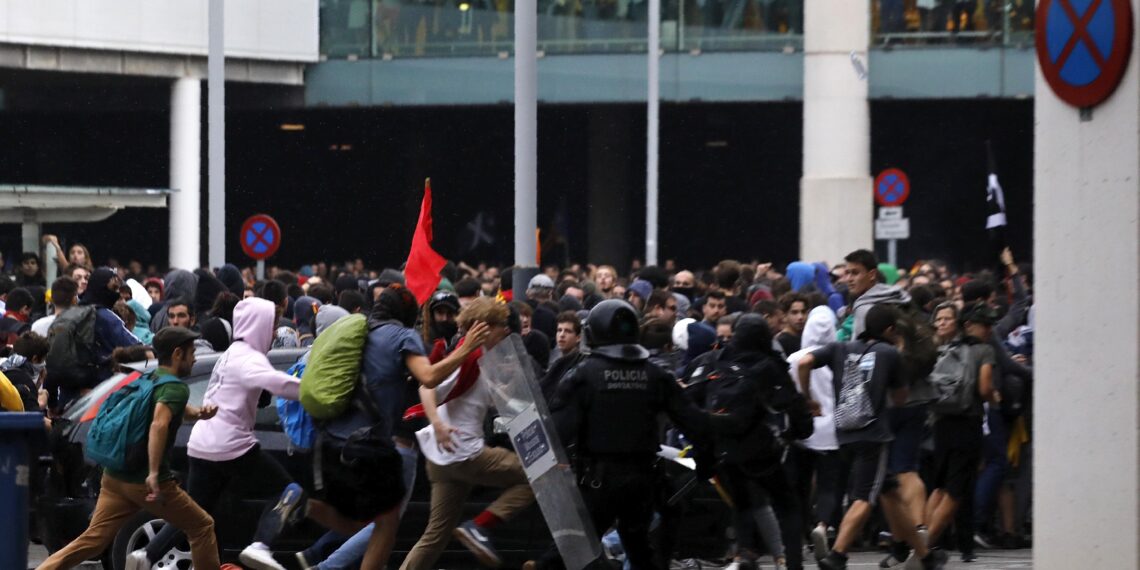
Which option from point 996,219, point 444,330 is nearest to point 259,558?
point 444,330

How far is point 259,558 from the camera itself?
961cm

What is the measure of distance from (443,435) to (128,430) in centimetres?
151

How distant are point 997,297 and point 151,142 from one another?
34.3 m

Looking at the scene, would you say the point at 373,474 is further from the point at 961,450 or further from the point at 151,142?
the point at 151,142

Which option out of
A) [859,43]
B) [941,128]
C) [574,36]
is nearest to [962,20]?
[859,43]

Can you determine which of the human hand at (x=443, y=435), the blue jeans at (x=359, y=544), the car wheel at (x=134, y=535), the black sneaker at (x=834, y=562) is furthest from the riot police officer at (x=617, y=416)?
the car wheel at (x=134, y=535)

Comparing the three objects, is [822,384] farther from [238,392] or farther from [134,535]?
[134,535]

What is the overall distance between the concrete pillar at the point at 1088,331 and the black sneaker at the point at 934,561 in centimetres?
282

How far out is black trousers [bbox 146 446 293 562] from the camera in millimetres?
9766

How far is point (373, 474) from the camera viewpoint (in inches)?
368

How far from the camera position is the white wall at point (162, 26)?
32500 mm

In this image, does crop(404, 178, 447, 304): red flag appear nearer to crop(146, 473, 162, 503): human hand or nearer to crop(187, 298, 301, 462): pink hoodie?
crop(187, 298, 301, 462): pink hoodie

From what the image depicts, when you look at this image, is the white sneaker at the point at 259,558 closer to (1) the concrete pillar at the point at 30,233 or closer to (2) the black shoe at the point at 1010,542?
(2) the black shoe at the point at 1010,542

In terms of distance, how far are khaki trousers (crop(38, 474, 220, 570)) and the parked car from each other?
0.71 metres
